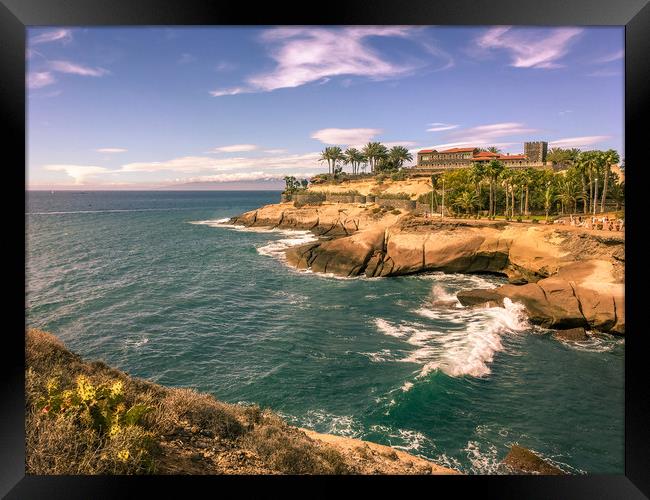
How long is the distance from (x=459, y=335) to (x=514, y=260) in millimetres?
13179

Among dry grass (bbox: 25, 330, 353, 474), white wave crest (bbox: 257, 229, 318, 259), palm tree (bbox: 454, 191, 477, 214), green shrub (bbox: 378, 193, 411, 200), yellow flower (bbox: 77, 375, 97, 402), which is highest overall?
green shrub (bbox: 378, 193, 411, 200)

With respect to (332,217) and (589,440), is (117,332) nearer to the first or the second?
(589,440)

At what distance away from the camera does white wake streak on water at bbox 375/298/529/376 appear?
1459 cm

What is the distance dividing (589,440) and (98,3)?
14115 millimetres

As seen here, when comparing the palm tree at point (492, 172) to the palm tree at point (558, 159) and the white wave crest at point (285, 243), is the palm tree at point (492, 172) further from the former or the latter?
the palm tree at point (558, 159)

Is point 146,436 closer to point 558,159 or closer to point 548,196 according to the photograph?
point 548,196

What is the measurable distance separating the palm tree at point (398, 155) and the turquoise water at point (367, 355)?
5783 cm

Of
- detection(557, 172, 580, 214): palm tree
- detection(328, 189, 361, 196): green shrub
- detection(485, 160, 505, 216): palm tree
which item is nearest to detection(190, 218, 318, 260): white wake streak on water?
detection(328, 189, 361, 196): green shrub

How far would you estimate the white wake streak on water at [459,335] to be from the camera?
1459 cm

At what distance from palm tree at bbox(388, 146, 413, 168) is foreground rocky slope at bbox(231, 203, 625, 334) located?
142ft

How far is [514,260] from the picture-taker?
28344 millimetres

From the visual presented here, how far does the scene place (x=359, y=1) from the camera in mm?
5328

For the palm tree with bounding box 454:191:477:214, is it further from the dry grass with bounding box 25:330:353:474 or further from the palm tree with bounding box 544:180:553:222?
the dry grass with bounding box 25:330:353:474
